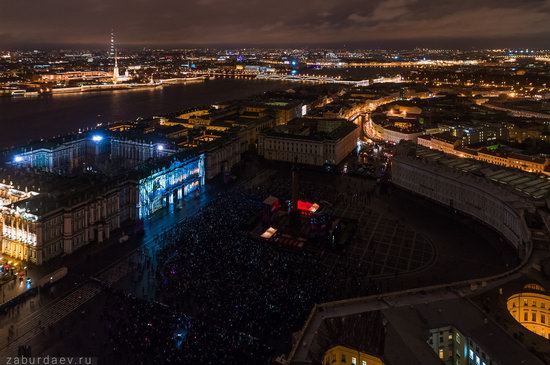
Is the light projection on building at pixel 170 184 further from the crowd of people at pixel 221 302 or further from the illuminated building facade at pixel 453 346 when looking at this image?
the illuminated building facade at pixel 453 346

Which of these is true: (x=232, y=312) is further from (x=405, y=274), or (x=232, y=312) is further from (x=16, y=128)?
(x=16, y=128)

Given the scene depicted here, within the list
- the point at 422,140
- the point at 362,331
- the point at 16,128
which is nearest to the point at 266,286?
the point at 362,331

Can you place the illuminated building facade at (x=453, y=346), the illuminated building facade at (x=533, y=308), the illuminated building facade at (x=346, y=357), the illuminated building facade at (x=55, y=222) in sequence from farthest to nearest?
the illuminated building facade at (x=55, y=222) < the illuminated building facade at (x=533, y=308) < the illuminated building facade at (x=453, y=346) < the illuminated building facade at (x=346, y=357)

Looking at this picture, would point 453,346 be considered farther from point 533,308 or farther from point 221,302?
point 221,302

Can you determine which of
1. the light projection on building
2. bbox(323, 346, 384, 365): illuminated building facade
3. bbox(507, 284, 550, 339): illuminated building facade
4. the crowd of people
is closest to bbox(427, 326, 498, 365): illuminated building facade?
bbox(323, 346, 384, 365): illuminated building facade
